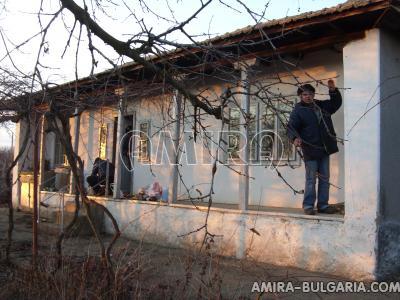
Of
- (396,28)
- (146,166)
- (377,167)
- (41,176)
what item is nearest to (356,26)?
(396,28)

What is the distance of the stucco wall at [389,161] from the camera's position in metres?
5.94

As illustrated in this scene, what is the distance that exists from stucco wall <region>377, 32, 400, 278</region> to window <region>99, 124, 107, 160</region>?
7.90 m

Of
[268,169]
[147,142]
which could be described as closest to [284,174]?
[268,169]

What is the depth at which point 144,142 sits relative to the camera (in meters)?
11.3

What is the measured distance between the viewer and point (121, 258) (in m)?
4.37

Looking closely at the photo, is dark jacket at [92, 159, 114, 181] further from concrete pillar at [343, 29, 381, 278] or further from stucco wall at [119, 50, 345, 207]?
concrete pillar at [343, 29, 381, 278]

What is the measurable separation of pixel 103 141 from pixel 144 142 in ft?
5.76

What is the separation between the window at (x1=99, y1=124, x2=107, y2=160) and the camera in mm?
12492

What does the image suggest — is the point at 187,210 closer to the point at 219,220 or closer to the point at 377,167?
the point at 219,220

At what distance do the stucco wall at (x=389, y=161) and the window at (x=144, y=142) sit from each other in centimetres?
611

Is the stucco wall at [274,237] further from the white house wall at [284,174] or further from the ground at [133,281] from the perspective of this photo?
the white house wall at [284,174]

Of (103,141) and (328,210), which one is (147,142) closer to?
(103,141)

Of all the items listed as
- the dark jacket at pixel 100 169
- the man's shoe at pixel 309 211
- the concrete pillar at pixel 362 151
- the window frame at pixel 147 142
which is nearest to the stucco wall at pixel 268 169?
the window frame at pixel 147 142

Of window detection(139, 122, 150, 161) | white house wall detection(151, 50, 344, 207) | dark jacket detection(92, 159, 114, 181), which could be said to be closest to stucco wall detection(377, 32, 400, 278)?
white house wall detection(151, 50, 344, 207)
